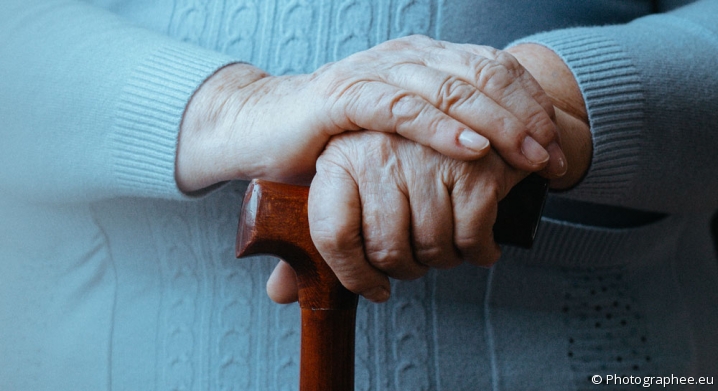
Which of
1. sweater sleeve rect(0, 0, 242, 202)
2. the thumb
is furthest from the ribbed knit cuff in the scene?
the thumb

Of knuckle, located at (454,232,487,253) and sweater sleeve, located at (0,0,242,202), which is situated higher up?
sweater sleeve, located at (0,0,242,202)

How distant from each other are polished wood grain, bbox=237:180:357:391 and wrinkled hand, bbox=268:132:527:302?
0.06 ft

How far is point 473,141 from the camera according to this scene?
441 millimetres

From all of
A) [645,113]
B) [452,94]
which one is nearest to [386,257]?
[452,94]

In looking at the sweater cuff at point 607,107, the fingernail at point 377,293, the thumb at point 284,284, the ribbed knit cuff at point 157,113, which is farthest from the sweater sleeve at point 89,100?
the sweater cuff at point 607,107

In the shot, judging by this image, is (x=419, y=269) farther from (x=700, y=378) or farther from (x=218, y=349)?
(x=700, y=378)

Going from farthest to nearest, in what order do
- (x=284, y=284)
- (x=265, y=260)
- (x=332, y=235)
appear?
1. (x=265, y=260)
2. (x=284, y=284)
3. (x=332, y=235)

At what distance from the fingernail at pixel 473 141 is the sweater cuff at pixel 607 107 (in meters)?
0.21

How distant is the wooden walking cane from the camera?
0.46 meters

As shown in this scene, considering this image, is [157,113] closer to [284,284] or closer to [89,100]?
[89,100]

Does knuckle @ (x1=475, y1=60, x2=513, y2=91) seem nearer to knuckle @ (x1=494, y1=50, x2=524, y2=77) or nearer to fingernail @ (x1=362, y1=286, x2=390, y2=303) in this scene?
knuckle @ (x1=494, y1=50, x2=524, y2=77)

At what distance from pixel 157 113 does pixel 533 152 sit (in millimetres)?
395

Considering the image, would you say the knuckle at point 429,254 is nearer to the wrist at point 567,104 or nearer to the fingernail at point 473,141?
the fingernail at point 473,141

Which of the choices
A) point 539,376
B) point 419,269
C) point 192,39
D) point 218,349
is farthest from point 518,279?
point 192,39
